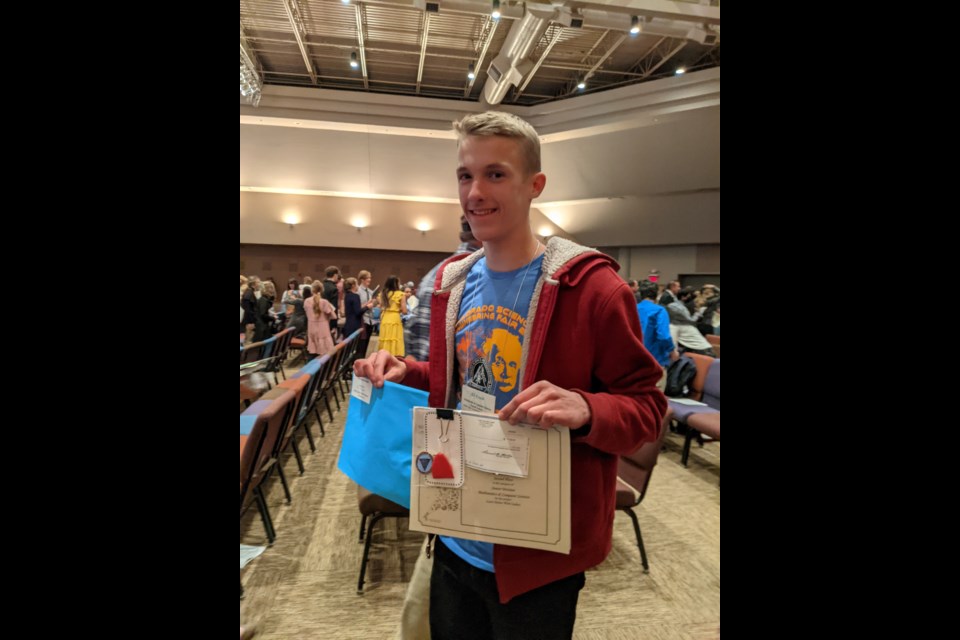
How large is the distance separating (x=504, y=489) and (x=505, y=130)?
61cm

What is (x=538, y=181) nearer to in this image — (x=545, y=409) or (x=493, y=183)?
(x=493, y=183)

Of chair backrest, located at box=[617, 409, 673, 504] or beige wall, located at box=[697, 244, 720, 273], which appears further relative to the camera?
beige wall, located at box=[697, 244, 720, 273]

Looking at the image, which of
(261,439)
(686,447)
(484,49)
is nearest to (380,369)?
(261,439)

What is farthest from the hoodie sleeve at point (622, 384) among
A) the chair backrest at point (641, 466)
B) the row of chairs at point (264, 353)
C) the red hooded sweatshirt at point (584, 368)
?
the row of chairs at point (264, 353)

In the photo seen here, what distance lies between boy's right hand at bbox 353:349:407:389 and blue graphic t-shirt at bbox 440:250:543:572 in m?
0.13

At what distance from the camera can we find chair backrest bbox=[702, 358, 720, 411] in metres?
3.51

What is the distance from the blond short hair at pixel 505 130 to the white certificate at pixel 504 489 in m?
0.47

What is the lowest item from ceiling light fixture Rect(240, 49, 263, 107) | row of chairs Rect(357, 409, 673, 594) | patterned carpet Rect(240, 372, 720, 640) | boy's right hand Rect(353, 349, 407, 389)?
patterned carpet Rect(240, 372, 720, 640)

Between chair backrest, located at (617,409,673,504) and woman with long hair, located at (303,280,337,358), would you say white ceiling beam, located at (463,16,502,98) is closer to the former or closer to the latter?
woman with long hair, located at (303,280,337,358)

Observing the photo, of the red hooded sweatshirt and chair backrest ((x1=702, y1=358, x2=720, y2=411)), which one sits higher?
the red hooded sweatshirt

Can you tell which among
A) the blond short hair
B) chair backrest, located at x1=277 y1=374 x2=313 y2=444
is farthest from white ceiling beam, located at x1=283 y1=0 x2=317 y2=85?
the blond short hair
